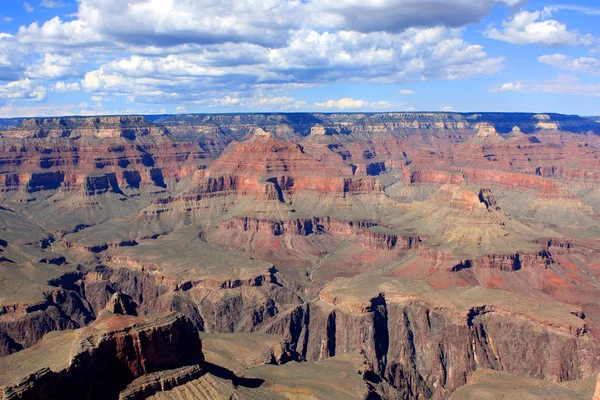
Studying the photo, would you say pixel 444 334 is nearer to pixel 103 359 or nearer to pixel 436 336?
pixel 436 336

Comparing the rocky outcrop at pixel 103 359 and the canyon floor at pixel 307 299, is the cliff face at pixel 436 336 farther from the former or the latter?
the rocky outcrop at pixel 103 359

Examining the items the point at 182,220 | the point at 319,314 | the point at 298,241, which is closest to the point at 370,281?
the point at 319,314

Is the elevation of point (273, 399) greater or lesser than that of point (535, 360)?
greater

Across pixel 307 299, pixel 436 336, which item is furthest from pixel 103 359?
pixel 307 299

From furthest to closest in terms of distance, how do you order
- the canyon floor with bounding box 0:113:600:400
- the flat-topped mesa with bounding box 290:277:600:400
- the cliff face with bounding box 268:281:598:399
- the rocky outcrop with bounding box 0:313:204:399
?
the flat-topped mesa with bounding box 290:277:600:400 < the cliff face with bounding box 268:281:598:399 < the canyon floor with bounding box 0:113:600:400 < the rocky outcrop with bounding box 0:313:204:399

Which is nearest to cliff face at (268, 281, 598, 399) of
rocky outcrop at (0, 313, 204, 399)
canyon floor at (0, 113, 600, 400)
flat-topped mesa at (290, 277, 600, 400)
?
flat-topped mesa at (290, 277, 600, 400)

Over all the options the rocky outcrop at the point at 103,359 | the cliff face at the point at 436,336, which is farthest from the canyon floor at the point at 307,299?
the cliff face at the point at 436,336

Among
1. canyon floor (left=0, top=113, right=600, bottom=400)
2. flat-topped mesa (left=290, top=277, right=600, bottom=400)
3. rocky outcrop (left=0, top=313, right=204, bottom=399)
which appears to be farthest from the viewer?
flat-topped mesa (left=290, top=277, right=600, bottom=400)

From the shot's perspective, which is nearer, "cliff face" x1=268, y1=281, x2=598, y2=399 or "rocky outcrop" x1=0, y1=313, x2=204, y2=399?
"rocky outcrop" x1=0, y1=313, x2=204, y2=399

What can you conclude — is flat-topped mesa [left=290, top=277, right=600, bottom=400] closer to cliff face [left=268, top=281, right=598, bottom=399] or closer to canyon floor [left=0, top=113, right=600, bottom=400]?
cliff face [left=268, top=281, right=598, bottom=399]

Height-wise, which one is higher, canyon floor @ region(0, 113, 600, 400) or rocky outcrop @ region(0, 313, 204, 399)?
rocky outcrop @ region(0, 313, 204, 399)

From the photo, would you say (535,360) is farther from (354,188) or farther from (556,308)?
(354,188)
